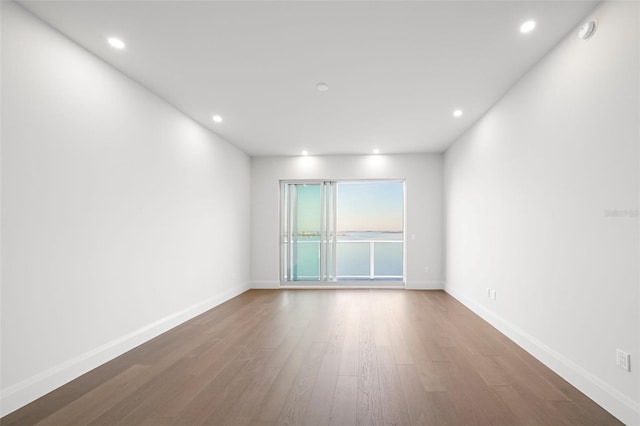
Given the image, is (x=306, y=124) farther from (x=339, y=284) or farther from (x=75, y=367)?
(x=75, y=367)

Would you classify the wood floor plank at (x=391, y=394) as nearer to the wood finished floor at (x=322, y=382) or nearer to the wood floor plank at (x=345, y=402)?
the wood finished floor at (x=322, y=382)

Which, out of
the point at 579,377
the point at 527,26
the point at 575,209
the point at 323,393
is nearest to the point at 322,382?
the point at 323,393

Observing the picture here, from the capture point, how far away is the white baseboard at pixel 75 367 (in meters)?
2.09

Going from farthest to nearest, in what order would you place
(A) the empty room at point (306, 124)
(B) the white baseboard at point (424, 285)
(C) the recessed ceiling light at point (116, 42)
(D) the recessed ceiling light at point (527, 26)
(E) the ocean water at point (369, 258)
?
(E) the ocean water at point (369, 258), (B) the white baseboard at point (424, 285), (C) the recessed ceiling light at point (116, 42), (D) the recessed ceiling light at point (527, 26), (A) the empty room at point (306, 124)

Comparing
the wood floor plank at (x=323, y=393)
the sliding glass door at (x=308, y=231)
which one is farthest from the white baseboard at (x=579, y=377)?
the sliding glass door at (x=308, y=231)

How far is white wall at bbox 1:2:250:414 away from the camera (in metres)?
2.18

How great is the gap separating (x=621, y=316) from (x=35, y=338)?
12.3 ft

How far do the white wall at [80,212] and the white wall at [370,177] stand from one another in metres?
2.41

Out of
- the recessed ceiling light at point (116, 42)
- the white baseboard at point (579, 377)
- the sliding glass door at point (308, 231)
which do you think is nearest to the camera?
the white baseboard at point (579, 377)

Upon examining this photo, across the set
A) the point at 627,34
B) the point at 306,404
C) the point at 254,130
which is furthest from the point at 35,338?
the point at 627,34

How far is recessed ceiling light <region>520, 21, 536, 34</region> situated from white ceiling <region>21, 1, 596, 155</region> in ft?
0.14

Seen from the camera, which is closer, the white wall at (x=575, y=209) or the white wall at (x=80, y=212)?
the white wall at (x=575, y=209)

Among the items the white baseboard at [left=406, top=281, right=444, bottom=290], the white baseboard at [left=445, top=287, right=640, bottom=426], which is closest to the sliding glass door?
the white baseboard at [left=406, top=281, right=444, bottom=290]

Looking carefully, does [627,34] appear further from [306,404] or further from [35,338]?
[35,338]
